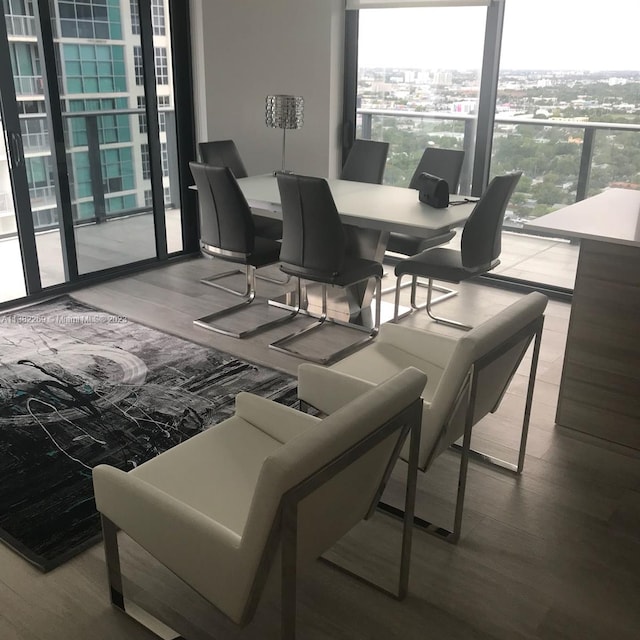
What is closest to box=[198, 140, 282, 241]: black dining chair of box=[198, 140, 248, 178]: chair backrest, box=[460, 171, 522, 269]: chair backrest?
box=[198, 140, 248, 178]: chair backrest

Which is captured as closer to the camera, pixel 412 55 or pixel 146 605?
pixel 146 605

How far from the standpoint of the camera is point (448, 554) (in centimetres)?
238

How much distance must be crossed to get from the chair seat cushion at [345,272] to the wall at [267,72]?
2.05m

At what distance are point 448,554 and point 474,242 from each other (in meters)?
2.11

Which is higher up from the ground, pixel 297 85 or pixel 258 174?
pixel 297 85

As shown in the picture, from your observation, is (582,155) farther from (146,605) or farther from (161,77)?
(146,605)

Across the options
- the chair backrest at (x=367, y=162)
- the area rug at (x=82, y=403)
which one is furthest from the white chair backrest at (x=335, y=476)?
the chair backrest at (x=367, y=162)

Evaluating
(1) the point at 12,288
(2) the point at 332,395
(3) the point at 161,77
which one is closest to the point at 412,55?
(3) the point at 161,77

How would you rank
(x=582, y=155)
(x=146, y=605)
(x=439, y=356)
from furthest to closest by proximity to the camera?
(x=582, y=155), (x=439, y=356), (x=146, y=605)

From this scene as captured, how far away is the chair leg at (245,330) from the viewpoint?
14.2 feet

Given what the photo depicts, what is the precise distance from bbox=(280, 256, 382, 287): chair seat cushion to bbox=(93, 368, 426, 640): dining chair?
1.84 meters

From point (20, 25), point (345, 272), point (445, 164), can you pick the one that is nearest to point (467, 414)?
point (345, 272)

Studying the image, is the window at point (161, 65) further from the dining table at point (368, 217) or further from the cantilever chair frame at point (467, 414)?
the cantilever chair frame at point (467, 414)

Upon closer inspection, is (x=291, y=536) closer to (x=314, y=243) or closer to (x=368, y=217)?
(x=314, y=243)
